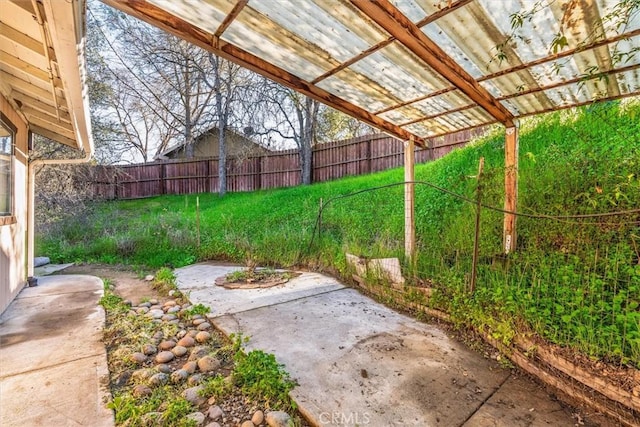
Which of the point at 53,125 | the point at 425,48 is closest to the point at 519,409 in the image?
the point at 425,48

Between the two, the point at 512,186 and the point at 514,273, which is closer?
the point at 514,273

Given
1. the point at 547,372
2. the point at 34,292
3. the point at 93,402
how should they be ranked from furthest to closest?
the point at 34,292, the point at 547,372, the point at 93,402

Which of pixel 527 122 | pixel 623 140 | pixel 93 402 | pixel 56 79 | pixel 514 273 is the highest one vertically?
pixel 527 122

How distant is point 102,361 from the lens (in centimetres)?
218

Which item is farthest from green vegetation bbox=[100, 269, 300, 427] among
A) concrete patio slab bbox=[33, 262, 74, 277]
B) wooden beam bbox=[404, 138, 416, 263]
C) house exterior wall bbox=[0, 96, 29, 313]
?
concrete patio slab bbox=[33, 262, 74, 277]

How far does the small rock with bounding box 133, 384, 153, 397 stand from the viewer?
1.80 meters

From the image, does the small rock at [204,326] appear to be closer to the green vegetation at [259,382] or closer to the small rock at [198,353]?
the small rock at [198,353]

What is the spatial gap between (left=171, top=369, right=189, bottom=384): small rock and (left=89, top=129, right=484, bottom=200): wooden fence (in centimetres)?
774

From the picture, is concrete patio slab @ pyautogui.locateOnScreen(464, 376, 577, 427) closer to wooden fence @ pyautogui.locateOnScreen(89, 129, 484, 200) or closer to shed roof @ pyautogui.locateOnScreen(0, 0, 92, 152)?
shed roof @ pyautogui.locateOnScreen(0, 0, 92, 152)

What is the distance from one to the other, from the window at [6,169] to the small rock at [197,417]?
317cm

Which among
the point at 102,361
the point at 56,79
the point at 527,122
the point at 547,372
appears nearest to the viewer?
the point at 547,372

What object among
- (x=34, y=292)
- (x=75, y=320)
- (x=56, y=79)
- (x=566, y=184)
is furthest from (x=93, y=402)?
(x=566, y=184)

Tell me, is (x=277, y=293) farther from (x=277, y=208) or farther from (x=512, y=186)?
(x=277, y=208)

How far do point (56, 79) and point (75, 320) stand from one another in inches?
91.2
